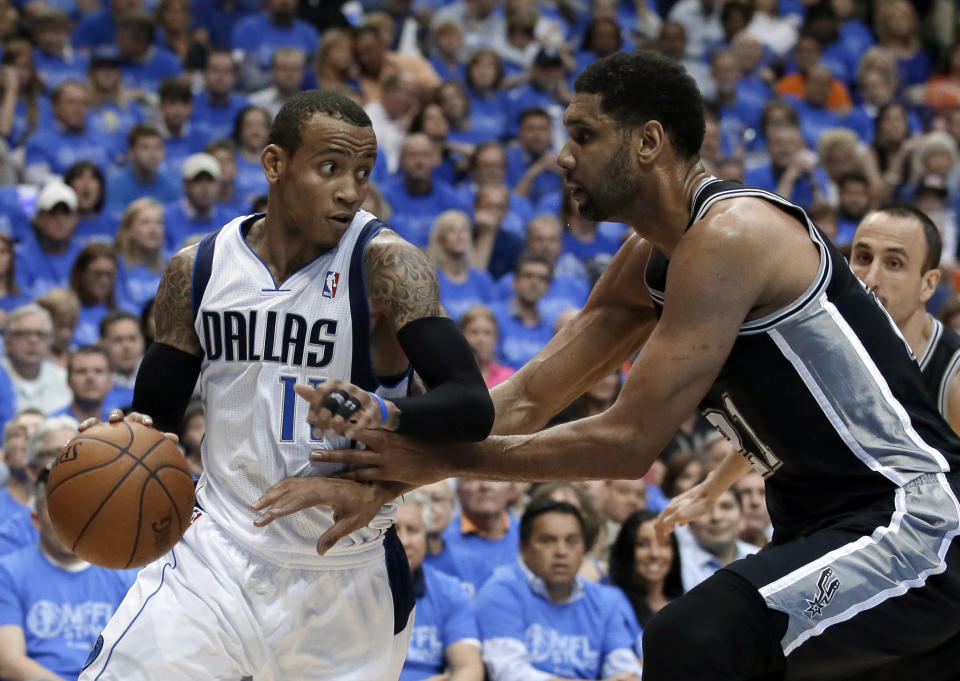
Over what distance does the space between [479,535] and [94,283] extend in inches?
126

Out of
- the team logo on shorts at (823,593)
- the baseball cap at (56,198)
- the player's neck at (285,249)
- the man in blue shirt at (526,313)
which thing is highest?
the player's neck at (285,249)

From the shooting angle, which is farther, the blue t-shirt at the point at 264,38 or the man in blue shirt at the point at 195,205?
the blue t-shirt at the point at 264,38

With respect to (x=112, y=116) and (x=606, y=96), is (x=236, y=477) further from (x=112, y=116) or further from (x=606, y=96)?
(x=112, y=116)

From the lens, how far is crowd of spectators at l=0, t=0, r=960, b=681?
244 inches

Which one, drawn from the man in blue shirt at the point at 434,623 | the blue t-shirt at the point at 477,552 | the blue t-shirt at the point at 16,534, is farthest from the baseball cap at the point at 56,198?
the man in blue shirt at the point at 434,623

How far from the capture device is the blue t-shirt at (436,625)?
6.07 metres

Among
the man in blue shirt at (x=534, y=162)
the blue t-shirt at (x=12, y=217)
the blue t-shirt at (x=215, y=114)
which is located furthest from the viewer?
the man in blue shirt at (x=534, y=162)

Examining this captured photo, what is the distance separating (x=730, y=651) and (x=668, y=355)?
772 millimetres

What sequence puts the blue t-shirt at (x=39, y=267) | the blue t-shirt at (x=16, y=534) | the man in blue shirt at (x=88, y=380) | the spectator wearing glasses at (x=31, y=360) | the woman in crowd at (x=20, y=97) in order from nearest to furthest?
the blue t-shirt at (x=16, y=534) < the man in blue shirt at (x=88, y=380) < the spectator wearing glasses at (x=31, y=360) < the blue t-shirt at (x=39, y=267) < the woman in crowd at (x=20, y=97)

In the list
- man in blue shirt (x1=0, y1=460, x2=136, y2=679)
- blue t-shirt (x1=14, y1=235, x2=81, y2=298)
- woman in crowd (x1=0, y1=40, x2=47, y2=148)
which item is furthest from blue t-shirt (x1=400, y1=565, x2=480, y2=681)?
woman in crowd (x1=0, y1=40, x2=47, y2=148)

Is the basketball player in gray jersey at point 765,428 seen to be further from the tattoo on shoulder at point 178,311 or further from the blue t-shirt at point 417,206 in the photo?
the blue t-shirt at point 417,206

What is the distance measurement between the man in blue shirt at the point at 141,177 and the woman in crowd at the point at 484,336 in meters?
2.91

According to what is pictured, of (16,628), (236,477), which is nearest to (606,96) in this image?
(236,477)

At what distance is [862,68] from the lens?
1343cm
